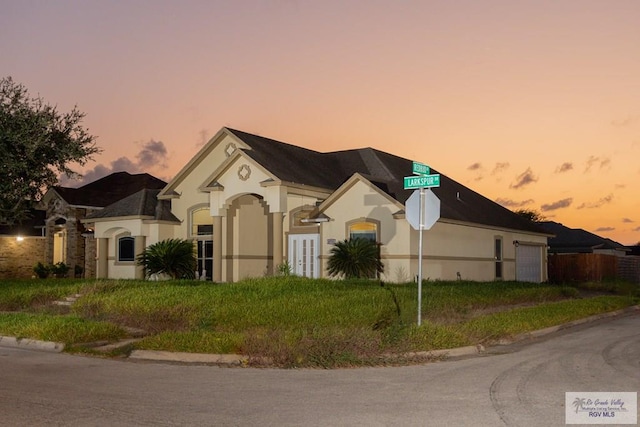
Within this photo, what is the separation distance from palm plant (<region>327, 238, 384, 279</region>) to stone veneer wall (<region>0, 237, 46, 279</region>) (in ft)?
72.4

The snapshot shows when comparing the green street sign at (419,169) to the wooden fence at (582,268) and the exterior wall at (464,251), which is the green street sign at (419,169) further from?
the wooden fence at (582,268)

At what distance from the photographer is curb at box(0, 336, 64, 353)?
13953 mm

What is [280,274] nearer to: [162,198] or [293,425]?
[162,198]

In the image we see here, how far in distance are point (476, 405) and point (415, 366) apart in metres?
3.18

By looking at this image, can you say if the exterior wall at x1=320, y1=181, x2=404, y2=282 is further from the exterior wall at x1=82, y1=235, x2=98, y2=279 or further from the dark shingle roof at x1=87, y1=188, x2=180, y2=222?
the exterior wall at x1=82, y1=235, x2=98, y2=279

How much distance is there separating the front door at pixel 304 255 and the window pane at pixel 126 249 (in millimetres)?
8364

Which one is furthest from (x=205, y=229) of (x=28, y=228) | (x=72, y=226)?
(x=28, y=228)

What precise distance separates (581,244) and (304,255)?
93.0 ft

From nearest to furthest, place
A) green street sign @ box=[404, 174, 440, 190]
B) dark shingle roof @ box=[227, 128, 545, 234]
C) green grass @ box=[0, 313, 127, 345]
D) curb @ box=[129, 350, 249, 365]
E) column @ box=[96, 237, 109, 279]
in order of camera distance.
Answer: curb @ box=[129, 350, 249, 365]
green street sign @ box=[404, 174, 440, 190]
green grass @ box=[0, 313, 127, 345]
dark shingle roof @ box=[227, 128, 545, 234]
column @ box=[96, 237, 109, 279]

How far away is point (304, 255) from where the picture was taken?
2864 centimetres

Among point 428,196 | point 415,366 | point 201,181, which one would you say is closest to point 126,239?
point 201,181

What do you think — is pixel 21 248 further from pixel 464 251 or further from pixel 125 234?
pixel 464 251

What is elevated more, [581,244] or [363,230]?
[363,230]

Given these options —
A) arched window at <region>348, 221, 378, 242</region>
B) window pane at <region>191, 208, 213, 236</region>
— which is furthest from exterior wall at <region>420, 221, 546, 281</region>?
window pane at <region>191, 208, 213, 236</region>
